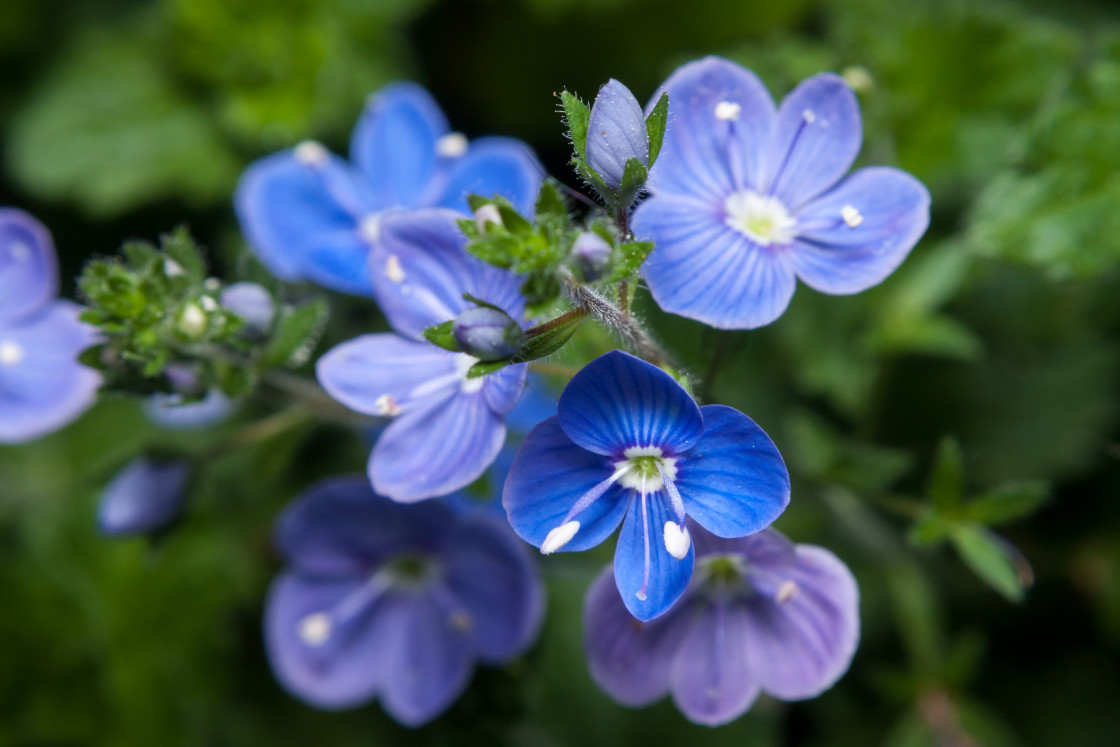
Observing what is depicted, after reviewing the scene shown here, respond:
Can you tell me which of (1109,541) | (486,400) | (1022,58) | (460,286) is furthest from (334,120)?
(1109,541)

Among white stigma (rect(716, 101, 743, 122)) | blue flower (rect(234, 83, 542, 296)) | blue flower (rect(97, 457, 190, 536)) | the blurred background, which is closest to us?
white stigma (rect(716, 101, 743, 122))

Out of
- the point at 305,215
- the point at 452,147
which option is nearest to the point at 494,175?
the point at 452,147

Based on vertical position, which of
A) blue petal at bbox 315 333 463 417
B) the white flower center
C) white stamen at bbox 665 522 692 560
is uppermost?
the white flower center

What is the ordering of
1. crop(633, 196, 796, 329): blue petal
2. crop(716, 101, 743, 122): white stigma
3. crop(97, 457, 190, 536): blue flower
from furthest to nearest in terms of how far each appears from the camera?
crop(97, 457, 190, 536): blue flower → crop(716, 101, 743, 122): white stigma → crop(633, 196, 796, 329): blue petal

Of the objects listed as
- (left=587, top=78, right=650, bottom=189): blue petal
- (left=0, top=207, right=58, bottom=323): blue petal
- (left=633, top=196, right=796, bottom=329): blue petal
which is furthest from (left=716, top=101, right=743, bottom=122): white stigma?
(left=0, top=207, right=58, bottom=323): blue petal

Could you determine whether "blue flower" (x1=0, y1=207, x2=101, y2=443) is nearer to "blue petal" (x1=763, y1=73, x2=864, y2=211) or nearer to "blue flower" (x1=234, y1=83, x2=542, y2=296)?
"blue flower" (x1=234, y1=83, x2=542, y2=296)

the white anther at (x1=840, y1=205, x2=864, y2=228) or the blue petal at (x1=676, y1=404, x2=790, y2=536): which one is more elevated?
the white anther at (x1=840, y1=205, x2=864, y2=228)

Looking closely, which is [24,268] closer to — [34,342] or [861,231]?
[34,342]

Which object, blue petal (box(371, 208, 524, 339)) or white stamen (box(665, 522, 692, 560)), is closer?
white stamen (box(665, 522, 692, 560))
